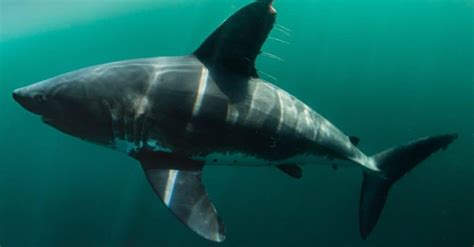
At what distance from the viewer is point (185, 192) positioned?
149 inches

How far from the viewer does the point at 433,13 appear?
44.8 metres

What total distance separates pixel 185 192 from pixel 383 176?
415 centimetres

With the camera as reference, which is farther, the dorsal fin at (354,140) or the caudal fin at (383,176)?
the caudal fin at (383,176)

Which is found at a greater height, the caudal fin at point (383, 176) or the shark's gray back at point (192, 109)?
the shark's gray back at point (192, 109)

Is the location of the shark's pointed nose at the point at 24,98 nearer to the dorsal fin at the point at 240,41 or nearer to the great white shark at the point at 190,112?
the great white shark at the point at 190,112

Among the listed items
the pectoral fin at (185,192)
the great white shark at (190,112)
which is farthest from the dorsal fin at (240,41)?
the pectoral fin at (185,192)

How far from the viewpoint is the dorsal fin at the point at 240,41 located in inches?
166

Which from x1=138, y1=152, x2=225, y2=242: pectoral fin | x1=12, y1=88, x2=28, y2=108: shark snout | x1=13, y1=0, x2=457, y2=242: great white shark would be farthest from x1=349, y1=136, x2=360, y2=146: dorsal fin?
x1=12, y1=88, x2=28, y2=108: shark snout

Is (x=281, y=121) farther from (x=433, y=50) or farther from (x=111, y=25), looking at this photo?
(x=433, y=50)

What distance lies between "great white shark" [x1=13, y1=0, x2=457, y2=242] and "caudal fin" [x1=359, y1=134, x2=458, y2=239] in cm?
218

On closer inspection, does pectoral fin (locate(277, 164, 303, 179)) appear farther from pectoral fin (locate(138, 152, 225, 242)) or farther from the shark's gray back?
pectoral fin (locate(138, 152, 225, 242))

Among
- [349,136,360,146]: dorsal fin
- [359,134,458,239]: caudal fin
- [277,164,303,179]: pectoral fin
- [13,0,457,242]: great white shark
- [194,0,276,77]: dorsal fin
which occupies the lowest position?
[359,134,458,239]: caudal fin

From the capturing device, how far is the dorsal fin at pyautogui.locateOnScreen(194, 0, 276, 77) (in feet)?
13.8

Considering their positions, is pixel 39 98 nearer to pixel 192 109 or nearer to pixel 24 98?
pixel 24 98
